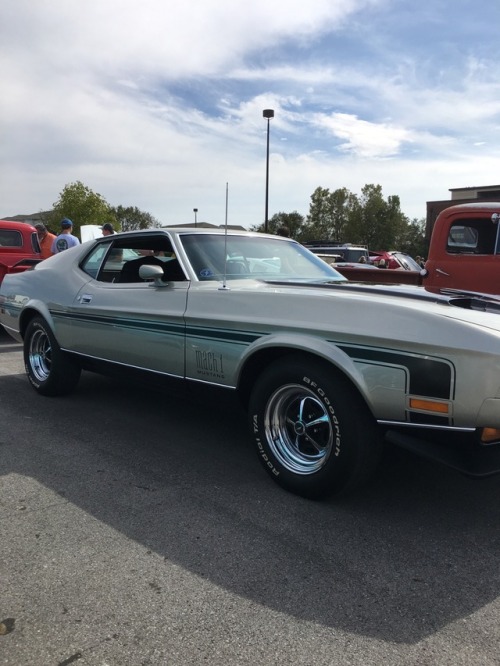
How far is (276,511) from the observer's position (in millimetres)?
2990

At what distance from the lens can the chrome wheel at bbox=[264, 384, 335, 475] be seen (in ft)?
10.1

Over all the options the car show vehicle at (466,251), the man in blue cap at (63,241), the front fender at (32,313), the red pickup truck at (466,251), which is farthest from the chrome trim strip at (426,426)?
the man in blue cap at (63,241)

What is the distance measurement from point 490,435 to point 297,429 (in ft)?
3.31

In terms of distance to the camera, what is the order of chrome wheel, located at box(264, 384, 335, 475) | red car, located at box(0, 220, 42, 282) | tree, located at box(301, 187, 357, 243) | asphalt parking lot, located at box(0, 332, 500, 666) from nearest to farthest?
asphalt parking lot, located at box(0, 332, 500, 666), chrome wheel, located at box(264, 384, 335, 475), red car, located at box(0, 220, 42, 282), tree, located at box(301, 187, 357, 243)

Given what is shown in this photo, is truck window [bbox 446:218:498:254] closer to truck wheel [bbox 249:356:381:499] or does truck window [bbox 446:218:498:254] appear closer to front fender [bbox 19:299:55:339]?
truck wheel [bbox 249:356:381:499]

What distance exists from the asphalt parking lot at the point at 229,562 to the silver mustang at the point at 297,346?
36 cm

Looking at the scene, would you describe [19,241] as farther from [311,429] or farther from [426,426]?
[426,426]

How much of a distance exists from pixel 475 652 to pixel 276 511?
1207mm

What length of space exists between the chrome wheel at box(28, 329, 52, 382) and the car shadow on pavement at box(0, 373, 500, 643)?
103 centimetres

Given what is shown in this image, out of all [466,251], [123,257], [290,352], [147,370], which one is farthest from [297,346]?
[466,251]

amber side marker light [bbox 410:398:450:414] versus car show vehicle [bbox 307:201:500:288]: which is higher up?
car show vehicle [bbox 307:201:500:288]

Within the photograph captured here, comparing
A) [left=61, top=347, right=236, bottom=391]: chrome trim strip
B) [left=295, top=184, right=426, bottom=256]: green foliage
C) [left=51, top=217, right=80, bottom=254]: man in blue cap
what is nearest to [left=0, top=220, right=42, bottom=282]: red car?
[left=51, top=217, right=80, bottom=254]: man in blue cap

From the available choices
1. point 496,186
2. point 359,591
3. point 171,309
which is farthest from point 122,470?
point 496,186

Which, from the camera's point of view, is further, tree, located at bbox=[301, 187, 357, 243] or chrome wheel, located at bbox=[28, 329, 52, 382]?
tree, located at bbox=[301, 187, 357, 243]
